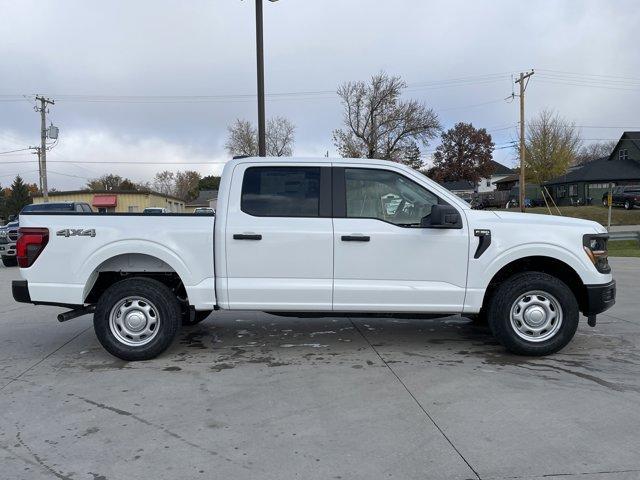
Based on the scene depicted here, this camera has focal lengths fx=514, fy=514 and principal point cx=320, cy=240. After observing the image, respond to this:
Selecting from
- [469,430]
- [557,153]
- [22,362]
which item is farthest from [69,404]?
[557,153]

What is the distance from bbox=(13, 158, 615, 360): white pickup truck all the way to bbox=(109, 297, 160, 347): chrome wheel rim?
0.04ft

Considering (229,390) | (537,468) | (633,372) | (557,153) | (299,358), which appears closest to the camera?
(537,468)

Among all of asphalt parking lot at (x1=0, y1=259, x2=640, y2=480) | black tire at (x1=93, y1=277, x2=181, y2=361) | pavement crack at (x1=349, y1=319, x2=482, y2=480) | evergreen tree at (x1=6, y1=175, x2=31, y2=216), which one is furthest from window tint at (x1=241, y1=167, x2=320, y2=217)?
evergreen tree at (x1=6, y1=175, x2=31, y2=216)

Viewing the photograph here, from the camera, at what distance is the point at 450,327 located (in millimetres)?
6891

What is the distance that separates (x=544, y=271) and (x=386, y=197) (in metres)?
1.89

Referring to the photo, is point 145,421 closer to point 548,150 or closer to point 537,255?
point 537,255

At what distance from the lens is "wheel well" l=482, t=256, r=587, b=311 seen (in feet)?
17.6

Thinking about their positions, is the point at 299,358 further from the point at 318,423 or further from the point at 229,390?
the point at 318,423

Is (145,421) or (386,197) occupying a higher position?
(386,197)

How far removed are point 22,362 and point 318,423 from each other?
141 inches

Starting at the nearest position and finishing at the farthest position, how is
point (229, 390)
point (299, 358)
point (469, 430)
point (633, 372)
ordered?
1. point (469, 430)
2. point (229, 390)
3. point (633, 372)
4. point (299, 358)

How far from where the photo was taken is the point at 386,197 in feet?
17.3

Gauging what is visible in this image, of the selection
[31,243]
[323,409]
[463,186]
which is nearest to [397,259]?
[323,409]

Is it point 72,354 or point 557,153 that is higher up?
point 557,153
